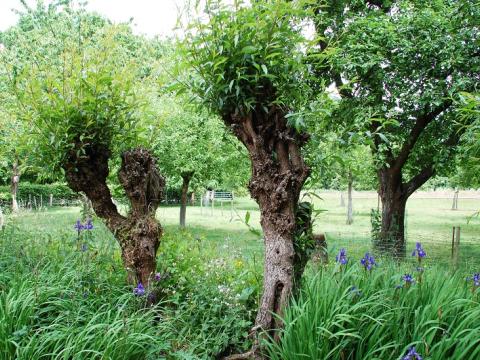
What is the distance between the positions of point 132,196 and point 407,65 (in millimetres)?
6419

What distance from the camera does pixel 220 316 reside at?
10.6ft

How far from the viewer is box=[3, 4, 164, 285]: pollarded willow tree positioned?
351 centimetres

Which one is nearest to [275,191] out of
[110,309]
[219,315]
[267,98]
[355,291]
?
[267,98]

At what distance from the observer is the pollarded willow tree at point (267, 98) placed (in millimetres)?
2609

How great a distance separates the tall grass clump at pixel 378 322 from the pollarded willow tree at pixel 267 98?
260mm

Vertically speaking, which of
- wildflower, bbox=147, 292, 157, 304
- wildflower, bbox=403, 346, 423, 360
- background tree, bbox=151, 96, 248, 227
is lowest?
wildflower, bbox=147, 292, 157, 304

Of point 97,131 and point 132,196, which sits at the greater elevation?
point 97,131

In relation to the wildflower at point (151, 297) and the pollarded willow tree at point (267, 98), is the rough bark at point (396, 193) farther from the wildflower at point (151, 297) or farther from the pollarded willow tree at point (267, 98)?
the pollarded willow tree at point (267, 98)

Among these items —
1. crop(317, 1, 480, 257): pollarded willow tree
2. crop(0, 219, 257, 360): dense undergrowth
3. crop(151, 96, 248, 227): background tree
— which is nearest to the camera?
crop(0, 219, 257, 360): dense undergrowth

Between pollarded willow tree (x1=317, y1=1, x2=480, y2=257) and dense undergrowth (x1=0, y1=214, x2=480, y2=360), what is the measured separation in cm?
406

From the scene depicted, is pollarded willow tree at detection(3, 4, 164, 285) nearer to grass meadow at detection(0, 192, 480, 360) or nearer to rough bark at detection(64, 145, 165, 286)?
rough bark at detection(64, 145, 165, 286)

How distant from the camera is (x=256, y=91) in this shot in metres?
2.82

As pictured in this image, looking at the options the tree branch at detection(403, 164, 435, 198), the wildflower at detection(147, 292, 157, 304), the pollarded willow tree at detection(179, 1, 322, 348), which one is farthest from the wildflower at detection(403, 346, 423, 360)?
the tree branch at detection(403, 164, 435, 198)

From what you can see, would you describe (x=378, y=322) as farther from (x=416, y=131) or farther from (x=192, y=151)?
(x=192, y=151)
